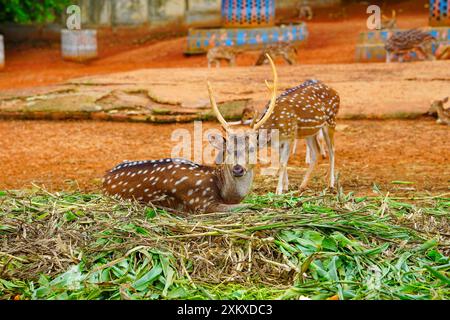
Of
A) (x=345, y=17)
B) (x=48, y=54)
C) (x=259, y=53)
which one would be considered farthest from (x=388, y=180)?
(x=345, y=17)

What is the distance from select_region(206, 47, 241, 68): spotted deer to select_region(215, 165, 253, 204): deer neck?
41.6ft

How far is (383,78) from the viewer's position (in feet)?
46.1

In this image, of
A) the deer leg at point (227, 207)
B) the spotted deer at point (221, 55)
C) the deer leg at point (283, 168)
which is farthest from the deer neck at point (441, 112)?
the spotted deer at point (221, 55)

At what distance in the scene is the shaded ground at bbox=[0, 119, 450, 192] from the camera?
980cm

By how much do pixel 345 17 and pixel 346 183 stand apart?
55.8ft

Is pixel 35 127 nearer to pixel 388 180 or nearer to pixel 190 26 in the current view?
pixel 388 180

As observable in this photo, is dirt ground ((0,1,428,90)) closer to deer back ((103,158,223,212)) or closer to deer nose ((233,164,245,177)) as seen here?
deer back ((103,158,223,212))

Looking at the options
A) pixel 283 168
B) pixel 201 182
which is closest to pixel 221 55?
pixel 283 168

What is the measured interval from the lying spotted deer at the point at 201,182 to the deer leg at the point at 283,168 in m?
2.09

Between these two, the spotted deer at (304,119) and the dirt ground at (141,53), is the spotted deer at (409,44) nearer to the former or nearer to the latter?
the dirt ground at (141,53)

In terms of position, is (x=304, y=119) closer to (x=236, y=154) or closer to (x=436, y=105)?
(x=236, y=154)

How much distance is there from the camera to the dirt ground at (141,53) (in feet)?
65.2

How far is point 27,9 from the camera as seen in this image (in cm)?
2156

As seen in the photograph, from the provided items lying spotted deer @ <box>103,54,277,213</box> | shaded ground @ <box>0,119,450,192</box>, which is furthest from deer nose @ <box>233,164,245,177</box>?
shaded ground @ <box>0,119,450,192</box>
